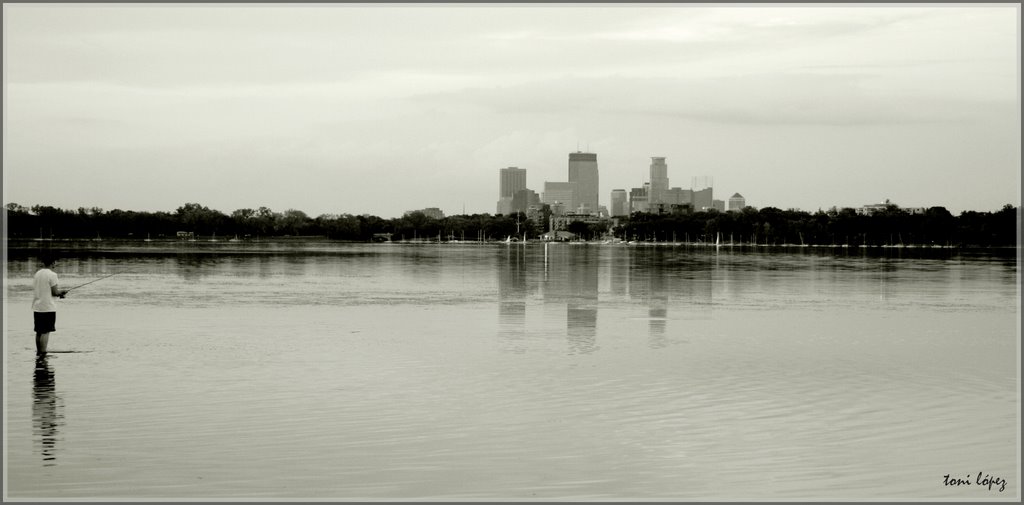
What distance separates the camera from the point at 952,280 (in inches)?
1885

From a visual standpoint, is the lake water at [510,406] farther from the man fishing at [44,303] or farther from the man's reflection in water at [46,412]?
the man fishing at [44,303]

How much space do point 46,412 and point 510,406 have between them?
5.36 meters

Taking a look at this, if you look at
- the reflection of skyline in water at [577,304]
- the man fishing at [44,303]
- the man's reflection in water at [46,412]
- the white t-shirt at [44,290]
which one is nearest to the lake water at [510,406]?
the man's reflection in water at [46,412]

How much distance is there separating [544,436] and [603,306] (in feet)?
61.7

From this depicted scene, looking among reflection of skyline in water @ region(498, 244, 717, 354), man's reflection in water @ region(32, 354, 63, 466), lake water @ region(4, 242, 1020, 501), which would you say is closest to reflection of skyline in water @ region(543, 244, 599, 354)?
reflection of skyline in water @ region(498, 244, 717, 354)

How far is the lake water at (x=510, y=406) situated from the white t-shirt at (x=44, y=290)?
862 millimetres

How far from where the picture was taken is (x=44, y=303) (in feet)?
54.1

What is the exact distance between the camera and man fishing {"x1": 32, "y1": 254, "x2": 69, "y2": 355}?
16297mm

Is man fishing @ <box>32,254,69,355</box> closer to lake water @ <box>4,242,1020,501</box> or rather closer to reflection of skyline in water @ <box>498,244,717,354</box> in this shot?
lake water @ <box>4,242,1020,501</box>

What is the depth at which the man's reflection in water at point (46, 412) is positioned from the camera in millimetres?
10102

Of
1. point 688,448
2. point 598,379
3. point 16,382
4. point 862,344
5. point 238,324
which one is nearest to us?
point 688,448

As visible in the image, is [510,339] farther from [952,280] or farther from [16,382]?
[952,280]

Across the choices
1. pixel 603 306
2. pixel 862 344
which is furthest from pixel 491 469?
pixel 603 306

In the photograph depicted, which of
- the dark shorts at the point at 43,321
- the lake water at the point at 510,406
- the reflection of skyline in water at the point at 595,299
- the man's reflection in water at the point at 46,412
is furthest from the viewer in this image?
the reflection of skyline in water at the point at 595,299
